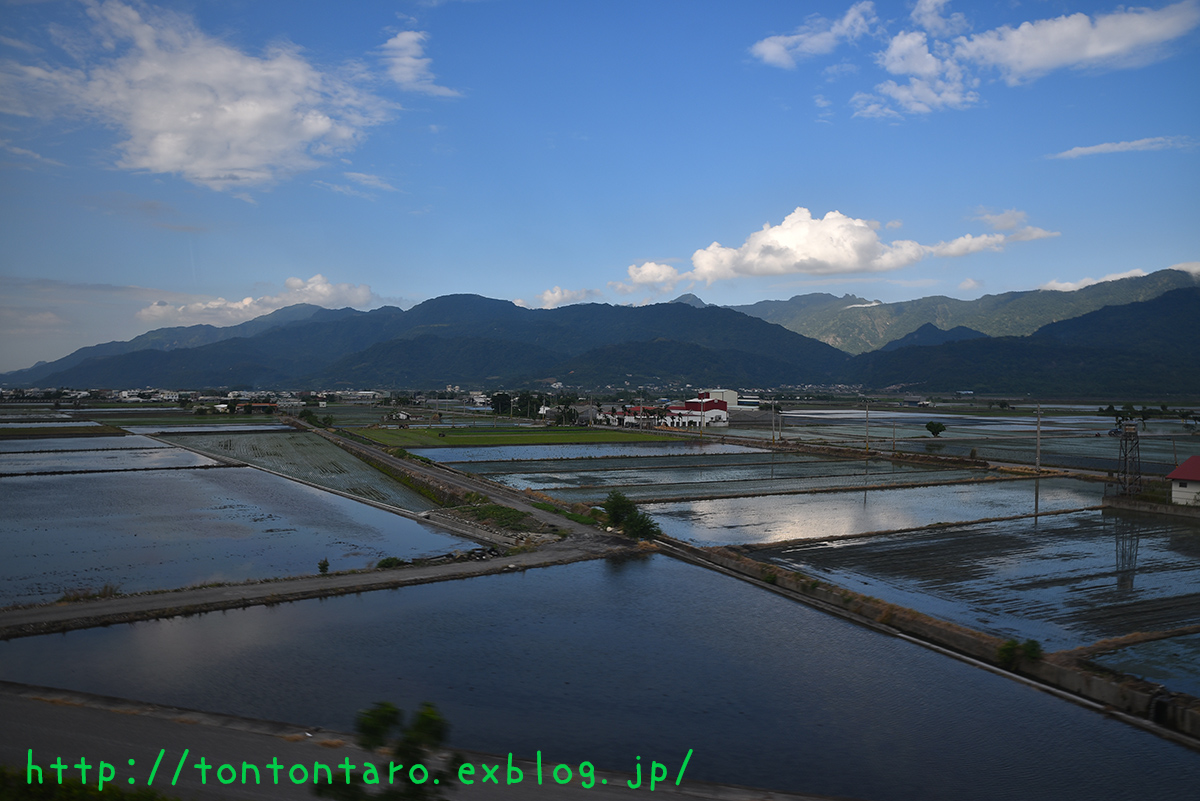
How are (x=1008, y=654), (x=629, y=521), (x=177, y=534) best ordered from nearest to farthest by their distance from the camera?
(x=1008, y=654), (x=629, y=521), (x=177, y=534)

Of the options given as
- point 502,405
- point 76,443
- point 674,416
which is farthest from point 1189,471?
point 502,405

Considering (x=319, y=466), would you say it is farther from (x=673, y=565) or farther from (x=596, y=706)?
(x=596, y=706)

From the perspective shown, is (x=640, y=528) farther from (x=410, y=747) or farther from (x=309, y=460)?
(x=309, y=460)

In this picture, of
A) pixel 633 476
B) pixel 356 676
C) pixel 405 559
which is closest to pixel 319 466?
pixel 633 476

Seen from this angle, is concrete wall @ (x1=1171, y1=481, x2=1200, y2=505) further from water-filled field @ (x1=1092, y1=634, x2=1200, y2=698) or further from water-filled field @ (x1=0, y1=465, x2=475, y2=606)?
water-filled field @ (x1=0, y1=465, x2=475, y2=606)

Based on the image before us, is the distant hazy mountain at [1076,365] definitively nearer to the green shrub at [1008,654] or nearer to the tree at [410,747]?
the green shrub at [1008,654]

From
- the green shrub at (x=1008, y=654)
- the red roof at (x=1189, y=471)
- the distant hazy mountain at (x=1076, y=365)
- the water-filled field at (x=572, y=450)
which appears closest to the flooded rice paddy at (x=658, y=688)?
the green shrub at (x=1008, y=654)
